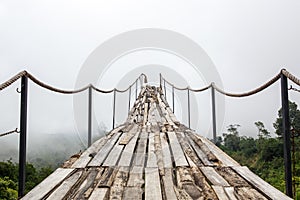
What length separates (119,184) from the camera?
5.88 ft

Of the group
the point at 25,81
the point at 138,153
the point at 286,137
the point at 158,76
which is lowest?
the point at 138,153

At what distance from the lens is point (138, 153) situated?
2.53 metres

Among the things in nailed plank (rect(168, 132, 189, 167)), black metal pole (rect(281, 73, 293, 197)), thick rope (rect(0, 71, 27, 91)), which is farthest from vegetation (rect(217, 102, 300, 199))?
thick rope (rect(0, 71, 27, 91))

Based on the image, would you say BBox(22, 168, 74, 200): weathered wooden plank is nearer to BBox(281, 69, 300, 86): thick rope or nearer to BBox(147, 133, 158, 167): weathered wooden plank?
BBox(147, 133, 158, 167): weathered wooden plank

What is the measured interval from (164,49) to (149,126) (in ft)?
9.44

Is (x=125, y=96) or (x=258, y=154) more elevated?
(x=125, y=96)

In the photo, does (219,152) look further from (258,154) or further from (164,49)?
(164,49)

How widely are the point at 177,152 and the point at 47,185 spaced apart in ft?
3.23

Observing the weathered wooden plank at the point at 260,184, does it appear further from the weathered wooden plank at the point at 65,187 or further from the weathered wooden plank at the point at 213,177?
the weathered wooden plank at the point at 65,187

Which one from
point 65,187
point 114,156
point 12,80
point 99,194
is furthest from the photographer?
point 114,156

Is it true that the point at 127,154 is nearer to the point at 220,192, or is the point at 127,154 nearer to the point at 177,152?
the point at 177,152

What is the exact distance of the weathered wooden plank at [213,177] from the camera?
70.2 inches

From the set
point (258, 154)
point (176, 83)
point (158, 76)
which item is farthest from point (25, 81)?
point (158, 76)

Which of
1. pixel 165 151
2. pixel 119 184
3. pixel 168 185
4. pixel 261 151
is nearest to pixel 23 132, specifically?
pixel 119 184
